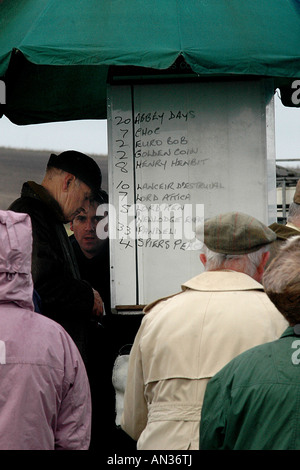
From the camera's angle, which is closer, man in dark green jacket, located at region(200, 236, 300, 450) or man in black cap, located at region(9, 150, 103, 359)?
man in dark green jacket, located at region(200, 236, 300, 450)

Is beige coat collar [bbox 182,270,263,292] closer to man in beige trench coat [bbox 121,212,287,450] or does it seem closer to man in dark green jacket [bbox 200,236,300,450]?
man in beige trench coat [bbox 121,212,287,450]

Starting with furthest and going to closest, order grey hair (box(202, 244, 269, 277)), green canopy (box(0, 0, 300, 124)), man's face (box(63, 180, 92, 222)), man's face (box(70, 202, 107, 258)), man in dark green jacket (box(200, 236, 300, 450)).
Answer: man's face (box(70, 202, 107, 258)), man's face (box(63, 180, 92, 222)), green canopy (box(0, 0, 300, 124)), grey hair (box(202, 244, 269, 277)), man in dark green jacket (box(200, 236, 300, 450))

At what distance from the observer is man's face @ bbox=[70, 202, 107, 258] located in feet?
23.1

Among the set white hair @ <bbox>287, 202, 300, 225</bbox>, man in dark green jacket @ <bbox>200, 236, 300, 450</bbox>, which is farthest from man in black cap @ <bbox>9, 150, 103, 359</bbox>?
man in dark green jacket @ <bbox>200, 236, 300, 450</bbox>

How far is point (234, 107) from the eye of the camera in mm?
6254

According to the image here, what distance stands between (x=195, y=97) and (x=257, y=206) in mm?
865

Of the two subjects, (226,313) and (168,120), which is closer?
(226,313)

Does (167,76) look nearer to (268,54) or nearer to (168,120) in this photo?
(168,120)

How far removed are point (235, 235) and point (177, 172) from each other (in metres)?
2.26

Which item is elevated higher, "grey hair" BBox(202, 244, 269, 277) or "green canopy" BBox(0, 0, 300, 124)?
"green canopy" BBox(0, 0, 300, 124)

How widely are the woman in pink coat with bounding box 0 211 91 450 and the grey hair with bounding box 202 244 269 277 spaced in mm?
719

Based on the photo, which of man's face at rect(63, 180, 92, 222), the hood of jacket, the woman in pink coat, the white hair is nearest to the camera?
the woman in pink coat
